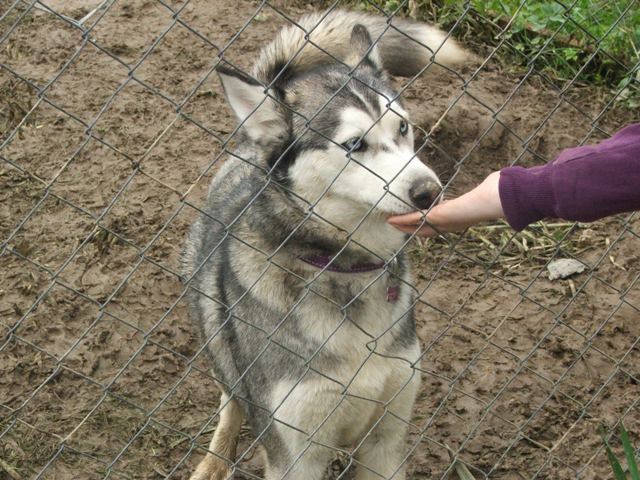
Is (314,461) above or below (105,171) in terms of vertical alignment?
above

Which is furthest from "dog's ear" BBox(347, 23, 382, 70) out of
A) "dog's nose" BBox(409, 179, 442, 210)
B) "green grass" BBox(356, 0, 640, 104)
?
"green grass" BBox(356, 0, 640, 104)

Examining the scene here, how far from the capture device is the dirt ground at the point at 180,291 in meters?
3.59

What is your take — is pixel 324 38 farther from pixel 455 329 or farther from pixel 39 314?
pixel 39 314

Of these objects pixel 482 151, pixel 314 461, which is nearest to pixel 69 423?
pixel 314 461

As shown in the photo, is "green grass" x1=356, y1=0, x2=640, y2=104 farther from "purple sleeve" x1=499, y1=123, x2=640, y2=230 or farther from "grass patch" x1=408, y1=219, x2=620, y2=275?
"purple sleeve" x1=499, y1=123, x2=640, y2=230

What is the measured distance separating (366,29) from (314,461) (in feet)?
5.05

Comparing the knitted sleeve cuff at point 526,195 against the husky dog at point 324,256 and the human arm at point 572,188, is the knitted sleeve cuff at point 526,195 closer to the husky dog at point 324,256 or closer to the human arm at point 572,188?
the human arm at point 572,188

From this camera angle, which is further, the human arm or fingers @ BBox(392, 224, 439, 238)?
fingers @ BBox(392, 224, 439, 238)

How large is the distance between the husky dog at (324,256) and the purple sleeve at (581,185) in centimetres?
36

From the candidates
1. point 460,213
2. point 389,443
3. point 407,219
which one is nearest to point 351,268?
point 407,219

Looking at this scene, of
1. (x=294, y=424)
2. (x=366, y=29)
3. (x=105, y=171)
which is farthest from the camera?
(x=105, y=171)

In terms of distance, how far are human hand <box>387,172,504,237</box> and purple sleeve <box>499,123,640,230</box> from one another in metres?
0.04

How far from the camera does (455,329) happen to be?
4199 millimetres

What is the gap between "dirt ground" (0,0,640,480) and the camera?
3.59 meters
